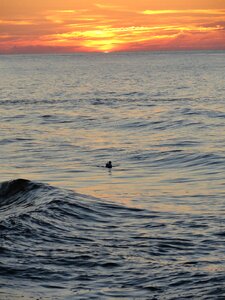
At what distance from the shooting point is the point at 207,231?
14.6m

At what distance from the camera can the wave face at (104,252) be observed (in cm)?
1102

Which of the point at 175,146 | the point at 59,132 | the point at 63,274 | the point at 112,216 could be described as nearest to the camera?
the point at 63,274

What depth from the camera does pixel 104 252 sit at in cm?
1309

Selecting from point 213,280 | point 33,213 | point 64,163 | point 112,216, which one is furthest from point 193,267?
point 64,163

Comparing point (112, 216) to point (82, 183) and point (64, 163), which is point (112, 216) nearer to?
point (82, 183)

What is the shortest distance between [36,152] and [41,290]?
1767 centimetres

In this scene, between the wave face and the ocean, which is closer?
the wave face

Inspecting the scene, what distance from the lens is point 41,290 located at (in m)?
10.9

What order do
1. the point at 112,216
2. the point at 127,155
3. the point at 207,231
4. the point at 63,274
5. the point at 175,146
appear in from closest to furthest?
the point at 63,274 → the point at 207,231 → the point at 112,216 → the point at 127,155 → the point at 175,146

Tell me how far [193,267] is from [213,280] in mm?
813

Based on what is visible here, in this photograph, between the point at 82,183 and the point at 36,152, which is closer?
the point at 82,183

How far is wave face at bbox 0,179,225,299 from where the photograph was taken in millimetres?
11023

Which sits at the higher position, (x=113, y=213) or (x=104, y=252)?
(x=104, y=252)

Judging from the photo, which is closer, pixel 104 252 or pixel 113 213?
pixel 104 252
